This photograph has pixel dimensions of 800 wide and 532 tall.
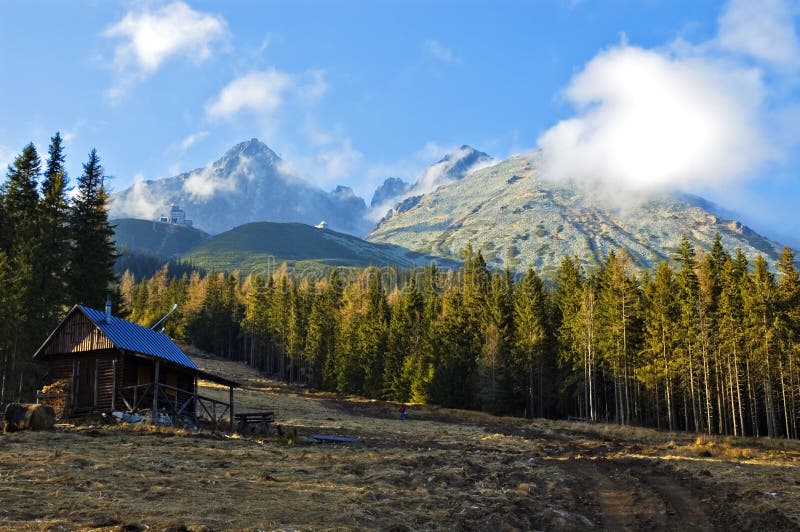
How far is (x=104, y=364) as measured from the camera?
115 feet

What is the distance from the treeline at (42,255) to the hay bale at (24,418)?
15.7 metres

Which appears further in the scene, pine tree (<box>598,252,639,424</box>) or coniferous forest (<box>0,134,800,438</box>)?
pine tree (<box>598,252,639,424</box>)

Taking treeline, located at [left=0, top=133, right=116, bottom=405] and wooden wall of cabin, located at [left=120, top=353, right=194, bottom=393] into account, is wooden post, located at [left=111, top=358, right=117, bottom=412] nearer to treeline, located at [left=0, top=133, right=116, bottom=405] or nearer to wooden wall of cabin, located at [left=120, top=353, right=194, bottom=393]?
wooden wall of cabin, located at [left=120, top=353, right=194, bottom=393]

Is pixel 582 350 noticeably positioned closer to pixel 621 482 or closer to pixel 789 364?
pixel 789 364

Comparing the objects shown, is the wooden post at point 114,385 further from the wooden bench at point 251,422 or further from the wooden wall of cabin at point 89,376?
the wooden bench at point 251,422

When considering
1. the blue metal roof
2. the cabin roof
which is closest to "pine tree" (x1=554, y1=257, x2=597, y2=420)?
the cabin roof

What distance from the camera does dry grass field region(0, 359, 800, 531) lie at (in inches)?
500

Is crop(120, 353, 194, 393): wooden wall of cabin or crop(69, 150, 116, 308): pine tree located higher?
crop(69, 150, 116, 308): pine tree

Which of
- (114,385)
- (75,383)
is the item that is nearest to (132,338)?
(114,385)

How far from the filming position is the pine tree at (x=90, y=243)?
45.2 metres

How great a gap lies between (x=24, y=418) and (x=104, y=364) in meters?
9.46

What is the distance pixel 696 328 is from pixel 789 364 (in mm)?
7693

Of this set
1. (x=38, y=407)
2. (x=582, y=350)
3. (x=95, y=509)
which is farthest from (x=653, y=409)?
(x=95, y=509)

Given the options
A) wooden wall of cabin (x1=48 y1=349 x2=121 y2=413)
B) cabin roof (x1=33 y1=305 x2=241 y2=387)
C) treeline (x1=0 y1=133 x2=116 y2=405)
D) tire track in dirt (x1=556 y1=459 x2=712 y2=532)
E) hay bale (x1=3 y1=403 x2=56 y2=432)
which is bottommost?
tire track in dirt (x1=556 y1=459 x2=712 y2=532)
